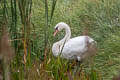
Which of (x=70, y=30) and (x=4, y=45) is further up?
(x=4, y=45)

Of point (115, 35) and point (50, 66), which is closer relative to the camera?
point (50, 66)

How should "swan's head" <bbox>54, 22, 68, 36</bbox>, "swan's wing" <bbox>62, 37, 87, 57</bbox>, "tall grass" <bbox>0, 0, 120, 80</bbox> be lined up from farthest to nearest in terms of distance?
"swan's head" <bbox>54, 22, 68, 36</bbox>, "swan's wing" <bbox>62, 37, 87, 57</bbox>, "tall grass" <bbox>0, 0, 120, 80</bbox>

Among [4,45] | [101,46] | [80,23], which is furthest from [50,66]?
[80,23]

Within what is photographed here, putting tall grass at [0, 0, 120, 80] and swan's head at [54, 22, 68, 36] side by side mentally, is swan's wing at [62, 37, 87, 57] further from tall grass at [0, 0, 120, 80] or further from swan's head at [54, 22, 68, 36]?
swan's head at [54, 22, 68, 36]

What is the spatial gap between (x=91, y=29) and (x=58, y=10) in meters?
0.94

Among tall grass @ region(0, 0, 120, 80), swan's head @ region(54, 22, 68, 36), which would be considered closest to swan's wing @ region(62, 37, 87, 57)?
tall grass @ region(0, 0, 120, 80)

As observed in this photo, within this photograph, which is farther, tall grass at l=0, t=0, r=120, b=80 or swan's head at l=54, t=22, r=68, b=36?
swan's head at l=54, t=22, r=68, b=36

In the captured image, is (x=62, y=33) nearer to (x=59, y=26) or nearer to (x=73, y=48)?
(x=59, y=26)

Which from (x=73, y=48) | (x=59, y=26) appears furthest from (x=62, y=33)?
(x=73, y=48)

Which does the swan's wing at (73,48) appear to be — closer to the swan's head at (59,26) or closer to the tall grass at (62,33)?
the tall grass at (62,33)

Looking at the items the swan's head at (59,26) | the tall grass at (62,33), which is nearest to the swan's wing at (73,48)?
the tall grass at (62,33)

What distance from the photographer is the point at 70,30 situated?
4477 millimetres

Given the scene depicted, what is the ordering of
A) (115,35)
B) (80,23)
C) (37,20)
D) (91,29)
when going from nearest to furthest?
(115,35) → (91,29) → (80,23) → (37,20)

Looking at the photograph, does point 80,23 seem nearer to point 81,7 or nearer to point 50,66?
point 81,7
